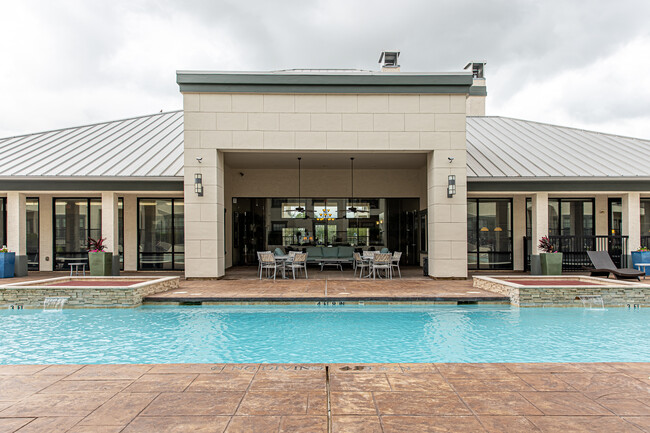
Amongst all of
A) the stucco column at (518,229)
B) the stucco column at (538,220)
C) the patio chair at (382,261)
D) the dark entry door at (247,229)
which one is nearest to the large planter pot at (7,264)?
the dark entry door at (247,229)

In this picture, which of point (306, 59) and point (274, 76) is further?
point (306, 59)

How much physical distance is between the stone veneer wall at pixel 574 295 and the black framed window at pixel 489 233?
615cm

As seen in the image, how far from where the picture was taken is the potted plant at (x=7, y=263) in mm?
12336

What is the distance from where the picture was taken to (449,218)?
11750 mm

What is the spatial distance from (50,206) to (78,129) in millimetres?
4647

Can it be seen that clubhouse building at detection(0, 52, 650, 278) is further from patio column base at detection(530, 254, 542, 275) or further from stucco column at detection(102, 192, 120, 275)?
patio column base at detection(530, 254, 542, 275)

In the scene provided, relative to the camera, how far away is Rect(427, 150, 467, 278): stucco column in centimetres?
1175

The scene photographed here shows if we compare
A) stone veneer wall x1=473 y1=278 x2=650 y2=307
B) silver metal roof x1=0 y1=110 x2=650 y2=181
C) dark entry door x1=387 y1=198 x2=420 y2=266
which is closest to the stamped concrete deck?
stone veneer wall x1=473 y1=278 x2=650 y2=307

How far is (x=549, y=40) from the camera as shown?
645 inches

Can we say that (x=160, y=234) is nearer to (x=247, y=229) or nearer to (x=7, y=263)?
(x=247, y=229)

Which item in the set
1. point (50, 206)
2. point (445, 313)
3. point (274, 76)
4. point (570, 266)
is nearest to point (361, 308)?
point (445, 313)

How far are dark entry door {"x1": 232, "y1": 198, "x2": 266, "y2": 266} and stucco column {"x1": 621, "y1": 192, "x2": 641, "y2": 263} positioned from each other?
13.4 m

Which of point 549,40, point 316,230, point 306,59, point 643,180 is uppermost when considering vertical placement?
point 306,59

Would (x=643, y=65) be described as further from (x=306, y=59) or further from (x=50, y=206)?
(x=50, y=206)
